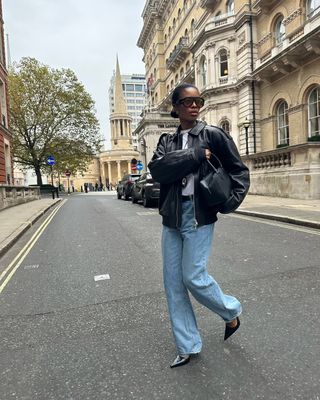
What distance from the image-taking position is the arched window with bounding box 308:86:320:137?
19.7 m

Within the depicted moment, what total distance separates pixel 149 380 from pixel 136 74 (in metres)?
193

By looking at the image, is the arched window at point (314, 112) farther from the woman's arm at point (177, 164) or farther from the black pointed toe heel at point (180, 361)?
the black pointed toe heel at point (180, 361)

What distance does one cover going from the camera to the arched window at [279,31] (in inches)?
900

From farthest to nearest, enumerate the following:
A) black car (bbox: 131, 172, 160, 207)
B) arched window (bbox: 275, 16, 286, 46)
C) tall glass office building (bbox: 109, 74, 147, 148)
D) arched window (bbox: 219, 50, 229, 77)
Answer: tall glass office building (bbox: 109, 74, 147, 148), arched window (bbox: 219, 50, 229, 77), arched window (bbox: 275, 16, 286, 46), black car (bbox: 131, 172, 160, 207)

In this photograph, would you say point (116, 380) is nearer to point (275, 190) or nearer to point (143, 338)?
point (143, 338)

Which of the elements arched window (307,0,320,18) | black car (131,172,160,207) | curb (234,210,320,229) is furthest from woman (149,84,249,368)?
arched window (307,0,320,18)

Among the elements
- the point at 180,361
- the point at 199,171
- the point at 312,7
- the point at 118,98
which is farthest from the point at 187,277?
the point at 118,98

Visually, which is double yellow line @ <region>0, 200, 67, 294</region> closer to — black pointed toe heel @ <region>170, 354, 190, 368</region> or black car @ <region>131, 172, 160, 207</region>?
black pointed toe heel @ <region>170, 354, 190, 368</region>

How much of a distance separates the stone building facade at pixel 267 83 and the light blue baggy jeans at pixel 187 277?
1412 cm

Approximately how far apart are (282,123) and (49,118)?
27335 mm

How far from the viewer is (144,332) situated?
333cm

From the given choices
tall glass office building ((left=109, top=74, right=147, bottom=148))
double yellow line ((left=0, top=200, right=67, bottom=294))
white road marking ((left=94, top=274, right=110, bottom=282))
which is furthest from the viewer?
tall glass office building ((left=109, top=74, right=147, bottom=148))

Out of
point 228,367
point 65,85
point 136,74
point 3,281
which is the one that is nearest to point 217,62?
point 65,85

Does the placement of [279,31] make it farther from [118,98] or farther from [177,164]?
[118,98]
